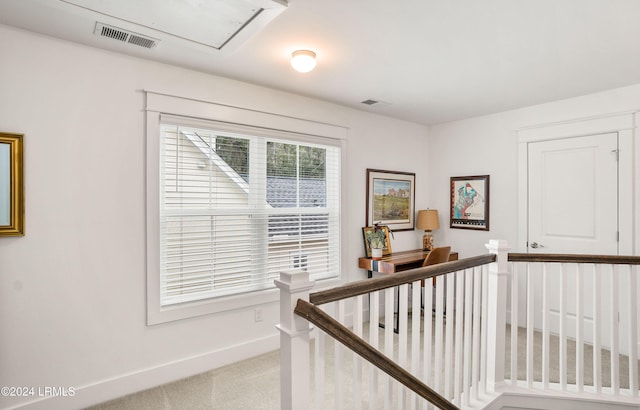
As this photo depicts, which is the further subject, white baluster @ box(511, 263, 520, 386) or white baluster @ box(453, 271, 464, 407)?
white baluster @ box(511, 263, 520, 386)

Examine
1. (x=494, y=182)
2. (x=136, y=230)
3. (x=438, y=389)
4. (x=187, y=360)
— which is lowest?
(x=187, y=360)

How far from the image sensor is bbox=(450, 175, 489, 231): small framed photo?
4207mm

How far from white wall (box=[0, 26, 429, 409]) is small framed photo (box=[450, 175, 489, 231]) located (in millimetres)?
3210

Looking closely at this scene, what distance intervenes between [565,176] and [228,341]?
371cm

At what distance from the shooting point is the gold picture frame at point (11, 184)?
6.80ft

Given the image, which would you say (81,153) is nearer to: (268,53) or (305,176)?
(268,53)

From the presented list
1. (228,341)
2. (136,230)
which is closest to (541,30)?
(136,230)

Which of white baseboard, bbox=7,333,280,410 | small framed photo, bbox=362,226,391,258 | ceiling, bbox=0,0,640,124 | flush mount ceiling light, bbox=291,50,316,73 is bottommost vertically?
white baseboard, bbox=7,333,280,410

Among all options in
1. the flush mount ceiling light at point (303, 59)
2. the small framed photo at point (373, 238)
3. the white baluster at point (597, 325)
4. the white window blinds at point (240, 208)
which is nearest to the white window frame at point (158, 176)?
the white window blinds at point (240, 208)

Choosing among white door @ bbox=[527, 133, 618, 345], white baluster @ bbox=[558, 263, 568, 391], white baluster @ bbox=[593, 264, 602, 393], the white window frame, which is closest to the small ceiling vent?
the white window frame

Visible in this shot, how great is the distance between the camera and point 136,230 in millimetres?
2559

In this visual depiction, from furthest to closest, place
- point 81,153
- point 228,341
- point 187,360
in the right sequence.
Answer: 1. point 228,341
2. point 187,360
3. point 81,153

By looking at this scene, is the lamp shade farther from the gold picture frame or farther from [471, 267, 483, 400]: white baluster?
the gold picture frame

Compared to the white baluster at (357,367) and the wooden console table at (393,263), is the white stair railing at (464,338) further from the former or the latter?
the wooden console table at (393,263)
